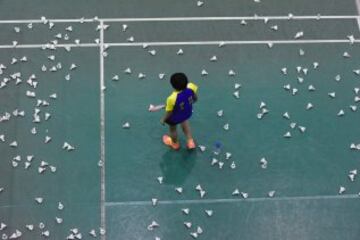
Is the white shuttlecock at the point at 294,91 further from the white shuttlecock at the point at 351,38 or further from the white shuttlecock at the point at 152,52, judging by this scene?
the white shuttlecock at the point at 152,52

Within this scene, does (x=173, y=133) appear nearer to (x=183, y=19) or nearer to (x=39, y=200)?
(x=39, y=200)

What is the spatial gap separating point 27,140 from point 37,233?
161 cm

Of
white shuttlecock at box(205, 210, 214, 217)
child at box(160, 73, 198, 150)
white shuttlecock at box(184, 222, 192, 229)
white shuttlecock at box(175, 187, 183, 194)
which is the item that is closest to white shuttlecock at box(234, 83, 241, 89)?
child at box(160, 73, 198, 150)

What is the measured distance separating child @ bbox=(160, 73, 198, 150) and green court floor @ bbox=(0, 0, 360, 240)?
2.16ft

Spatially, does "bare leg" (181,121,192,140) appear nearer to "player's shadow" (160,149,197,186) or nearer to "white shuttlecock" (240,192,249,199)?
"player's shadow" (160,149,197,186)

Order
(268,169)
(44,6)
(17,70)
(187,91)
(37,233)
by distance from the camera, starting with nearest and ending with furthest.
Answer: (187,91)
(37,233)
(268,169)
(17,70)
(44,6)

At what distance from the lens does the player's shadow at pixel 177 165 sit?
8953mm

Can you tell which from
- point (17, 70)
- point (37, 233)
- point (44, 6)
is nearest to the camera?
point (37, 233)

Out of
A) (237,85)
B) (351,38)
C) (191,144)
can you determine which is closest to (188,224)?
(191,144)

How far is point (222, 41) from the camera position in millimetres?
10148

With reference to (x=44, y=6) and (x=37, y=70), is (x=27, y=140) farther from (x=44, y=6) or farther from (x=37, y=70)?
(x=44, y=6)

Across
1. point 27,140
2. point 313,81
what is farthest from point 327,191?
point 27,140

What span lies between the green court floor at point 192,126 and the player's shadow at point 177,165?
2 centimetres

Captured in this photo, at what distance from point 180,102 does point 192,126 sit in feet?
5.16
